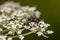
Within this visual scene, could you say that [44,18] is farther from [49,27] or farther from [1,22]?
[1,22]

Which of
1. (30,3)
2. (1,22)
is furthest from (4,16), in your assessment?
(30,3)

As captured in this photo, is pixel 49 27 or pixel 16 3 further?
pixel 16 3

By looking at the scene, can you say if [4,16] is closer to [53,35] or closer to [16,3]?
[16,3]
